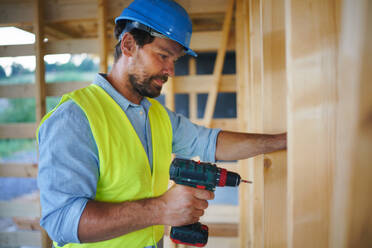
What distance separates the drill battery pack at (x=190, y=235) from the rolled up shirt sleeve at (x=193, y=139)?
39cm

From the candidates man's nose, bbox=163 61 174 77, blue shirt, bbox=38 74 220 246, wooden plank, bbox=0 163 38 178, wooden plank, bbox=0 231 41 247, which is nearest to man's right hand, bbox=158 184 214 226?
blue shirt, bbox=38 74 220 246

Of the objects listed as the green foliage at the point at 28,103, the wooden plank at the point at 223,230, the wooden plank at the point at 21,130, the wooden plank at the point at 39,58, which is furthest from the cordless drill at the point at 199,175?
the green foliage at the point at 28,103

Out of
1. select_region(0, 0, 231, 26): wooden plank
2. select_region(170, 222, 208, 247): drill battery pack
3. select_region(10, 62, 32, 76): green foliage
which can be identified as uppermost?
select_region(10, 62, 32, 76): green foliage

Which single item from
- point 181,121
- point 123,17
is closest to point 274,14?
point 123,17

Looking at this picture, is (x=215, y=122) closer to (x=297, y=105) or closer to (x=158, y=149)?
(x=158, y=149)

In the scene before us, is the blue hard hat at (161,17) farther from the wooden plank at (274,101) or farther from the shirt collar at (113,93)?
the wooden plank at (274,101)

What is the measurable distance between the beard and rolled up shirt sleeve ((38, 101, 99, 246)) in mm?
367

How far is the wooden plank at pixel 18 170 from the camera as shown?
2900mm

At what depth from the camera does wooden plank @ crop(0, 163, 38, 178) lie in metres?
2.90

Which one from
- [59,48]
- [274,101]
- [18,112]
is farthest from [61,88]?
[18,112]

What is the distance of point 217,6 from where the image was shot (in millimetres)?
2629

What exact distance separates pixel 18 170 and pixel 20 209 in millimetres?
455

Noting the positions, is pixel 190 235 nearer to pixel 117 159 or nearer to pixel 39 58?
pixel 117 159

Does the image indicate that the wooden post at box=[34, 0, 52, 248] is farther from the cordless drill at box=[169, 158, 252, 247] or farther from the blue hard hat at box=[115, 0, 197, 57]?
the cordless drill at box=[169, 158, 252, 247]
